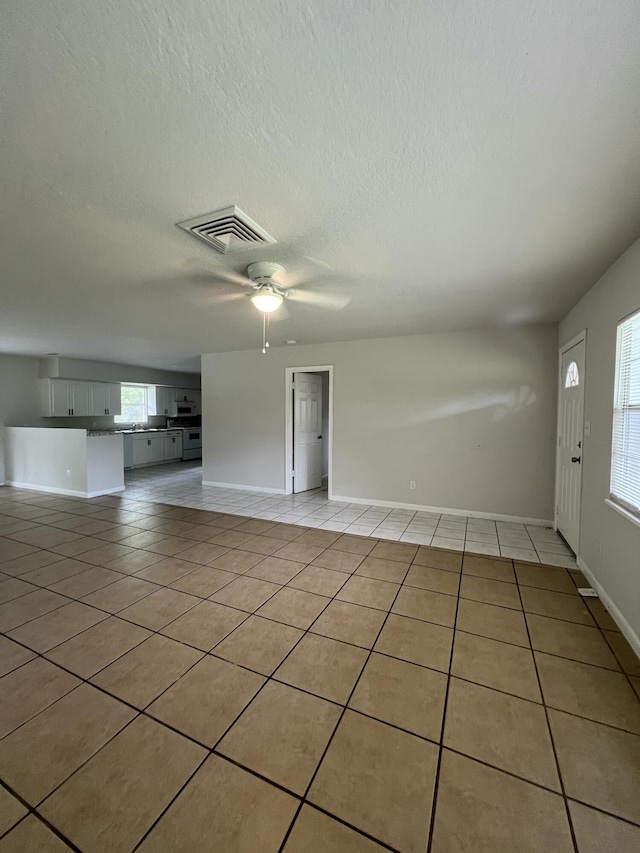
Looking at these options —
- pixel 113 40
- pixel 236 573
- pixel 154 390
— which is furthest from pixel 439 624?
pixel 154 390

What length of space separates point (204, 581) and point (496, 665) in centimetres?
216

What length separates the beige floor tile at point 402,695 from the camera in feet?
5.24

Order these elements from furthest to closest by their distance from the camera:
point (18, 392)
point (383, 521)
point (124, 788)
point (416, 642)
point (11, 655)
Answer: point (18, 392) → point (383, 521) → point (416, 642) → point (11, 655) → point (124, 788)

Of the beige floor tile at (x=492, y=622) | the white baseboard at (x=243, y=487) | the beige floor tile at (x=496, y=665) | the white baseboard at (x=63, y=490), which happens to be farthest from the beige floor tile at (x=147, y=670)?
the white baseboard at (x=63, y=490)

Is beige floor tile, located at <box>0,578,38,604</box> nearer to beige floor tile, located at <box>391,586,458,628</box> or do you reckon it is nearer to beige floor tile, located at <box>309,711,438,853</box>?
beige floor tile, located at <box>309,711,438,853</box>

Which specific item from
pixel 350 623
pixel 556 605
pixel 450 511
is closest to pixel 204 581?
pixel 350 623

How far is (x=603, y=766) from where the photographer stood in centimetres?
139

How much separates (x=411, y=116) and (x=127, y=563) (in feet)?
12.4

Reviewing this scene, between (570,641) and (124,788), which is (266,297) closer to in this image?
(124,788)

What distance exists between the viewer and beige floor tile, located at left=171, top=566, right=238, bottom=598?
2.75m

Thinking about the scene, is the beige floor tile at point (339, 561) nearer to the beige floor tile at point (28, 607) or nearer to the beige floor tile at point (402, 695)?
the beige floor tile at point (402, 695)

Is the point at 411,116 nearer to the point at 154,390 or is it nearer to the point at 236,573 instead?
the point at 236,573

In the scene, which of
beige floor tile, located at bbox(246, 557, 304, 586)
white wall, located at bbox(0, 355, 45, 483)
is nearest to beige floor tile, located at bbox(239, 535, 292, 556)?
beige floor tile, located at bbox(246, 557, 304, 586)

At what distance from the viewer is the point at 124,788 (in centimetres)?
130
